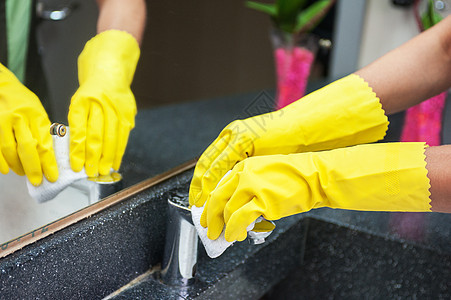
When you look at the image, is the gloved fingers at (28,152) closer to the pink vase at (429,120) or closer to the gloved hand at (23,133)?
the gloved hand at (23,133)

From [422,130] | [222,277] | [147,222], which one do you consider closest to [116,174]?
[147,222]

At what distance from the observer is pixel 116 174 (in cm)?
78

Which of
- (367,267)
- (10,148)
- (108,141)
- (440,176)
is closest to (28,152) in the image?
(10,148)

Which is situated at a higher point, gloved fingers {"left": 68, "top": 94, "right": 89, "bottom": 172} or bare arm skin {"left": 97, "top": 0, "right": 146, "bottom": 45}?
bare arm skin {"left": 97, "top": 0, "right": 146, "bottom": 45}

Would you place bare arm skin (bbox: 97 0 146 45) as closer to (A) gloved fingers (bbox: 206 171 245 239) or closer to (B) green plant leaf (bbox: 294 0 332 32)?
(A) gloved fingers (bbox: 206 171 245 239)

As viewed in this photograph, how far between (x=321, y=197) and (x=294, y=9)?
2.67 feet

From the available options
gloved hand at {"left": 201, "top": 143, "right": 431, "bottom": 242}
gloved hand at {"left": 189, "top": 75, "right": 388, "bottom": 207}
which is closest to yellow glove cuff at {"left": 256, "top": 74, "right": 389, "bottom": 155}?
gloved hand at {"left": 189, "top": 75, "right": 388, "bottom": 207}

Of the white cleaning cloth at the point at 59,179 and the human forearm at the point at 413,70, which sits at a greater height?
the human forearm at the point at 413,70

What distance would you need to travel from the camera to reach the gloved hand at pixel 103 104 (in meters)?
0.70

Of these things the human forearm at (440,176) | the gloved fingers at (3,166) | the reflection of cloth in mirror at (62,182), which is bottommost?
the reflection of cloth in mirror at (62,182)

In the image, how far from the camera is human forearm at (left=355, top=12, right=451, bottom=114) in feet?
2.82

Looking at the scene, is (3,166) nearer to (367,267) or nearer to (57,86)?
(57,86)

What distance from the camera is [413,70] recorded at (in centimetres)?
88

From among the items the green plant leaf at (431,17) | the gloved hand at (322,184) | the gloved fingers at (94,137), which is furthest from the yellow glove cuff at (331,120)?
the green plant leaf at (431,17)
